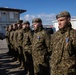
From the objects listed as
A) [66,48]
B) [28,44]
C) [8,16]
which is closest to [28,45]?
[28,44]

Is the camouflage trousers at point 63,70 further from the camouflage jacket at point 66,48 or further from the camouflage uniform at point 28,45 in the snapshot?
the camouflage uniform at point 28,45

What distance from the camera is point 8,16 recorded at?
50.3 metres

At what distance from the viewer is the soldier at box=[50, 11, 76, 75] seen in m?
4.18

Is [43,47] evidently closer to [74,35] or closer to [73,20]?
[74,35]

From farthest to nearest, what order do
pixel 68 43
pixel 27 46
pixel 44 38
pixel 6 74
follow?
pixel 6 74 < pixel 27 46 < pixel 44 38 < pixel 68 43

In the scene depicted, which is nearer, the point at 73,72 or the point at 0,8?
the point at 73,72

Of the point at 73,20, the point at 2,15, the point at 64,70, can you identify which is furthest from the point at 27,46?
the point at 2,15

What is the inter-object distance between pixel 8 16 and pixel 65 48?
154ft

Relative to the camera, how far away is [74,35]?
4.16 meters

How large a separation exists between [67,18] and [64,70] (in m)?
0.95

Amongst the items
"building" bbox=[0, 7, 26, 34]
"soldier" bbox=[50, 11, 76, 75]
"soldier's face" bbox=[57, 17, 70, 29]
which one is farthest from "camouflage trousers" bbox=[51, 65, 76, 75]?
"building" bbox=[0, 7, 26, 34]

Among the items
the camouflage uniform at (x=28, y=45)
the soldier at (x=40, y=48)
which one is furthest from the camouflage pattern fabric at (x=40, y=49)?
the camouflage uniform at (x=28, y=45)

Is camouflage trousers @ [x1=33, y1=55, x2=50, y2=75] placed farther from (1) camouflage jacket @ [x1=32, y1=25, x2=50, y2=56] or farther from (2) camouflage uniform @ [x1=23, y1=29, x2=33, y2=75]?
(2) camouflage uniform @ [x1=23, y1=29, x2=33, y2=75]

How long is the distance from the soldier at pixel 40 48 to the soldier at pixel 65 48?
1.54 meters
